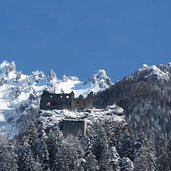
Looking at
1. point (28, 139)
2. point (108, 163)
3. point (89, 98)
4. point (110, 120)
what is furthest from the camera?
point (89, 98)

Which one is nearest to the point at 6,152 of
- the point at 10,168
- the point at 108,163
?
the point at 10,168

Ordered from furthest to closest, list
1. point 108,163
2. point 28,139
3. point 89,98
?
1. point 89,98
2. point 28,139
3. point 108,163

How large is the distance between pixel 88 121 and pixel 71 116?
4.88 m

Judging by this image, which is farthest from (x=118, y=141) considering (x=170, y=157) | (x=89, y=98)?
(x=89, y=98)

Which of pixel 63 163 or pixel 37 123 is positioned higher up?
pixel 37 123

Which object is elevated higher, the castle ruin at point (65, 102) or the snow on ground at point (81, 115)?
the castle ruin at point (65, 102)

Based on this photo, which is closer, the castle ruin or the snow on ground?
the snow on ground

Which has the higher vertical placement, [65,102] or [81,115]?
[65,102]

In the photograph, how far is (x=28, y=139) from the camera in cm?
13588

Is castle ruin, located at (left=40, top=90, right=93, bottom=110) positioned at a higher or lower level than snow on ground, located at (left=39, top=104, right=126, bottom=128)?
higher

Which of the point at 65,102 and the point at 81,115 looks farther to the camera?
the point at 65,102

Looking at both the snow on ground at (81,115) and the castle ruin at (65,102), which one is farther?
the castle ruin at (65,102)

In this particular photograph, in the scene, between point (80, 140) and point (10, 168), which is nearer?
point (10, 168)

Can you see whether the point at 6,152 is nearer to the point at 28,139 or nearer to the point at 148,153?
the point at 28,139
